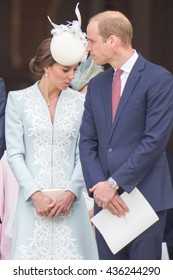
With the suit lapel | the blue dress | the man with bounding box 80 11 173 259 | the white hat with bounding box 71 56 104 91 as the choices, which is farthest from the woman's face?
the white hat with bounding box 71 56 104 91

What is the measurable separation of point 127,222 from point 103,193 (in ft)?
0.74

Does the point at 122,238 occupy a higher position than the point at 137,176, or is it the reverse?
the point at 137,176

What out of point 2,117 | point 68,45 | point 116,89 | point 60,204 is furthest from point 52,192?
point 68,45

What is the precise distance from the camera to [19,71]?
7.43 meters

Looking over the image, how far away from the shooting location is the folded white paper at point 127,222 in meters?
5.15

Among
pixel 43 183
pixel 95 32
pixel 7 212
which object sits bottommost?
pixel 7 212

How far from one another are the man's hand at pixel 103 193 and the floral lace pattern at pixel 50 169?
456 mm

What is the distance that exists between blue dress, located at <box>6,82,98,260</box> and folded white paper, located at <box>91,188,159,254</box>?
0.35 m

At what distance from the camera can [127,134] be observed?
518 cm

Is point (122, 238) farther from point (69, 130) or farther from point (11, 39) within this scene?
point (11, 39)

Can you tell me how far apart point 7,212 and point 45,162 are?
0.74 m
